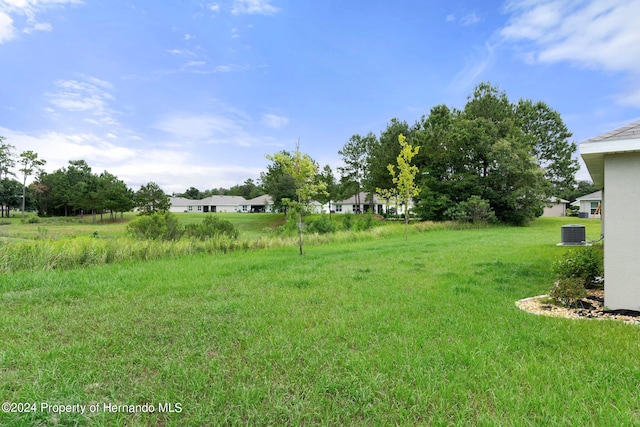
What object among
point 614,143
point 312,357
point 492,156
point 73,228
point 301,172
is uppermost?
point 492,156

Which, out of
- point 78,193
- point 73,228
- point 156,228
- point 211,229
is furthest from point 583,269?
point 78,193

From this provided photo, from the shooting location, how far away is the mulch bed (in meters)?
3.67

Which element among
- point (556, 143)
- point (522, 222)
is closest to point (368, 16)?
point (522, 222)

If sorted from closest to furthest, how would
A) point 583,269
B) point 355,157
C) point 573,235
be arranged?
point 583,269, point 573,235, point 355,157

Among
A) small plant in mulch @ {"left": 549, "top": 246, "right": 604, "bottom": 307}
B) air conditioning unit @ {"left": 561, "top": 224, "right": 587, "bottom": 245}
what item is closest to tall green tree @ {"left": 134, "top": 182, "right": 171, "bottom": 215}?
air conditioning unit @ {"left": 561, "top": 224, "right": 587, "bottom": 245}

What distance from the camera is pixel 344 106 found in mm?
18078

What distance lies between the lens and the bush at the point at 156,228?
12.2 meters

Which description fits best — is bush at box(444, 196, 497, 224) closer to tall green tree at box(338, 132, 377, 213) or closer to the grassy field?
the grassy field

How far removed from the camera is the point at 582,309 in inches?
158

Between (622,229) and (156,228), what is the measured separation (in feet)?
45.3

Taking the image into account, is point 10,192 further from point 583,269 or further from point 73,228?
point 583,269

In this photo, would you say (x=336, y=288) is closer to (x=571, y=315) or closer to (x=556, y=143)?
(x=571, y=315)

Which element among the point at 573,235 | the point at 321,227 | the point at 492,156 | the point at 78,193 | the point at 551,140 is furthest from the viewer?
the point at 78,193

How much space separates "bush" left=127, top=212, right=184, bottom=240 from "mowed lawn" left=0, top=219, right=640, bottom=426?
23.3ft
